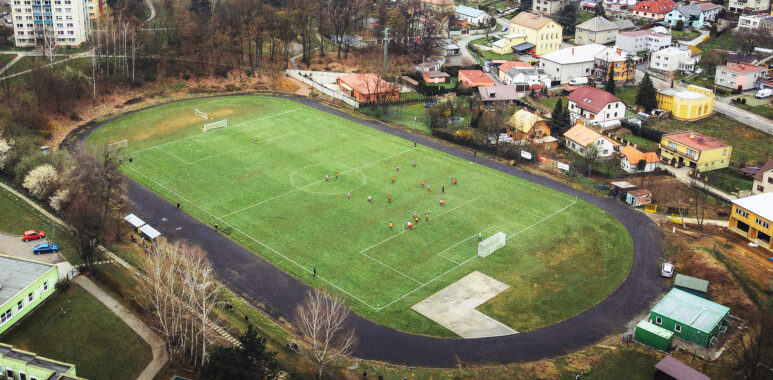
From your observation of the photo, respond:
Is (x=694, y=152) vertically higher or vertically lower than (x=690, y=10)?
lower

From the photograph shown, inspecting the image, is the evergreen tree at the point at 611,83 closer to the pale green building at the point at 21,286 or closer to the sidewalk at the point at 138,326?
the sidewalk at the point at 138,326

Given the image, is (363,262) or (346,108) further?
(346,108)

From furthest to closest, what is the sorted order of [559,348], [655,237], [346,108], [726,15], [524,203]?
[726,15]
[346,108]
[524,203]
[655,237]
[559,348]

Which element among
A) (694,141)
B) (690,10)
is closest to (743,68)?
(694,141)

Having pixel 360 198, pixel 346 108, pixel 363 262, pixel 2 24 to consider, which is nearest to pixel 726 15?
pixel 346 108

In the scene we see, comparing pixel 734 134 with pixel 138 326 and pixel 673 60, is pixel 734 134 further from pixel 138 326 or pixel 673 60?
pixel 138 326

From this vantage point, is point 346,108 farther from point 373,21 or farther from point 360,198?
point 373,21

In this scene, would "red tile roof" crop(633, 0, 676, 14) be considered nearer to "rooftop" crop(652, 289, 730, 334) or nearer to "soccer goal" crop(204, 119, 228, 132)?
"soccer goal" crop(204, 119, 228, 132)

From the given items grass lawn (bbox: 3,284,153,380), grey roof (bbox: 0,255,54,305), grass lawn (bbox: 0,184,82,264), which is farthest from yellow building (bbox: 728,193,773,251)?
grey roof (bbox: 0,255,54,305)
